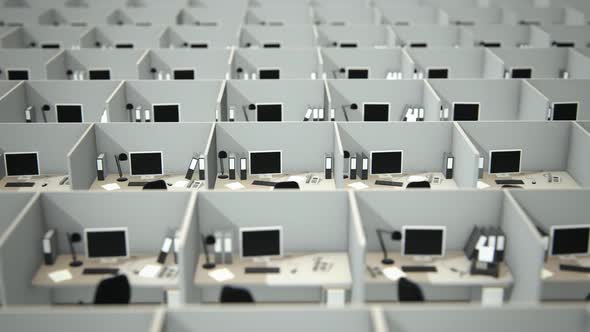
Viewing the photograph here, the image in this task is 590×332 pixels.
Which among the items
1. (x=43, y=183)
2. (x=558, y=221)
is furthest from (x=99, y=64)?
(x=558, y=221)

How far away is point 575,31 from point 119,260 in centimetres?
961

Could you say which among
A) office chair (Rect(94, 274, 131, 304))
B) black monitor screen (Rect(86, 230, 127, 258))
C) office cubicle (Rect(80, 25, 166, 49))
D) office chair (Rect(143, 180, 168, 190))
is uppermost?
office cubicle (Rect(80, 25, 166, 49))

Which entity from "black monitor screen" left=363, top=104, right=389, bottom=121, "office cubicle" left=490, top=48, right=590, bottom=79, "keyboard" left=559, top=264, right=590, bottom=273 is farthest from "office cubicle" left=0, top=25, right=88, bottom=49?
"keyboard" left=559, top=264, right=590, bottom=273

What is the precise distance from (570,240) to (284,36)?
7.14 m

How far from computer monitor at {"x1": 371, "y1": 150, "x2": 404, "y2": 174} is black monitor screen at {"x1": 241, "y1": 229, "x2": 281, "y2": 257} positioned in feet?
6.81

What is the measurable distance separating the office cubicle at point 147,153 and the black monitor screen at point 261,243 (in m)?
1.59

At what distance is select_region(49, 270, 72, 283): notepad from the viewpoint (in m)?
5.70

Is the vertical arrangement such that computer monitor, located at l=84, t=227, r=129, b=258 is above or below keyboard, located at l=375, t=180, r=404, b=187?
below

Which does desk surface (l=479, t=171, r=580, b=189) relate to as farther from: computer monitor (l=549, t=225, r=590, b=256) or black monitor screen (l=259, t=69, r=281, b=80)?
black monitor screen (l=259, t=69, r=281, b=80)

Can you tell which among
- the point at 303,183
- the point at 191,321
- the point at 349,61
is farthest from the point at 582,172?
the point at 191,321

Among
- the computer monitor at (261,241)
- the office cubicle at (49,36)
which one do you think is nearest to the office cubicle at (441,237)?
the computer monitor at (261,241)

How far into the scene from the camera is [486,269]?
5793 mm

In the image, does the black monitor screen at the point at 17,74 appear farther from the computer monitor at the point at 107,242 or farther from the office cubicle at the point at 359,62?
the computer monitor at the point at 107,242

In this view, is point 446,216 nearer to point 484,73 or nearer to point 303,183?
point 303,183
